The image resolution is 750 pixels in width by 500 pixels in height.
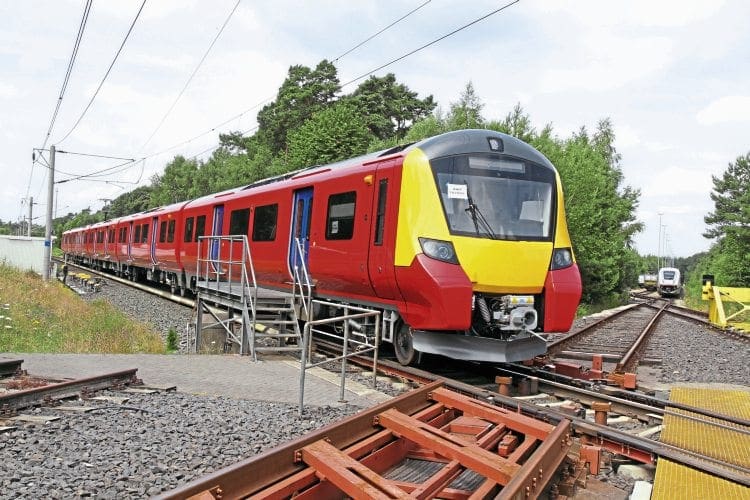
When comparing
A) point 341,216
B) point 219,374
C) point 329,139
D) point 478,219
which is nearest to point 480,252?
point 478,219

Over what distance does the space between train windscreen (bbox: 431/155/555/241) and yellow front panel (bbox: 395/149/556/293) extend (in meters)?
0.12

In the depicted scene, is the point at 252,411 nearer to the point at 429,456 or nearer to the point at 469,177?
the point at 429,456

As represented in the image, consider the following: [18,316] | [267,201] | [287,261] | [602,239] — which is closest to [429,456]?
[287,261]

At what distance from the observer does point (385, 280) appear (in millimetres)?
8672

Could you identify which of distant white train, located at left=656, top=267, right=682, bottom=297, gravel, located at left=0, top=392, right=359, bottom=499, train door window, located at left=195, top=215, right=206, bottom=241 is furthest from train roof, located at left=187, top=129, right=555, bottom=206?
distant white train, located at left=656, top=267, right=682, bottom=297

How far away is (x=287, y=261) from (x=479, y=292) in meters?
4.90

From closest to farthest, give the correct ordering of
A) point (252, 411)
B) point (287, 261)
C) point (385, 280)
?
point (252, 411)
point (385, 280)
point (287, 261)

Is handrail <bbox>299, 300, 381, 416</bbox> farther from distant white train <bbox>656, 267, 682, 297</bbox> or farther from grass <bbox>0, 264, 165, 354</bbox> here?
distant white train <bbox>656, 267, 682, 297</bbox>

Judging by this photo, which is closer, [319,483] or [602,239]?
[319,483]

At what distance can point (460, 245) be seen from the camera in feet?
26.3

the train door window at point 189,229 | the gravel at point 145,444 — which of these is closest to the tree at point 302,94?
the train door window at point 189,229

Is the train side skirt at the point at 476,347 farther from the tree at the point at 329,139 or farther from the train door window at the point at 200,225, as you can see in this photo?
the tree at the point at 329,139

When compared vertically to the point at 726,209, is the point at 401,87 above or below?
above

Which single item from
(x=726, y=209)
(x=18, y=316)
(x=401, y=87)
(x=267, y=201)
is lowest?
(x=18, y=316)
